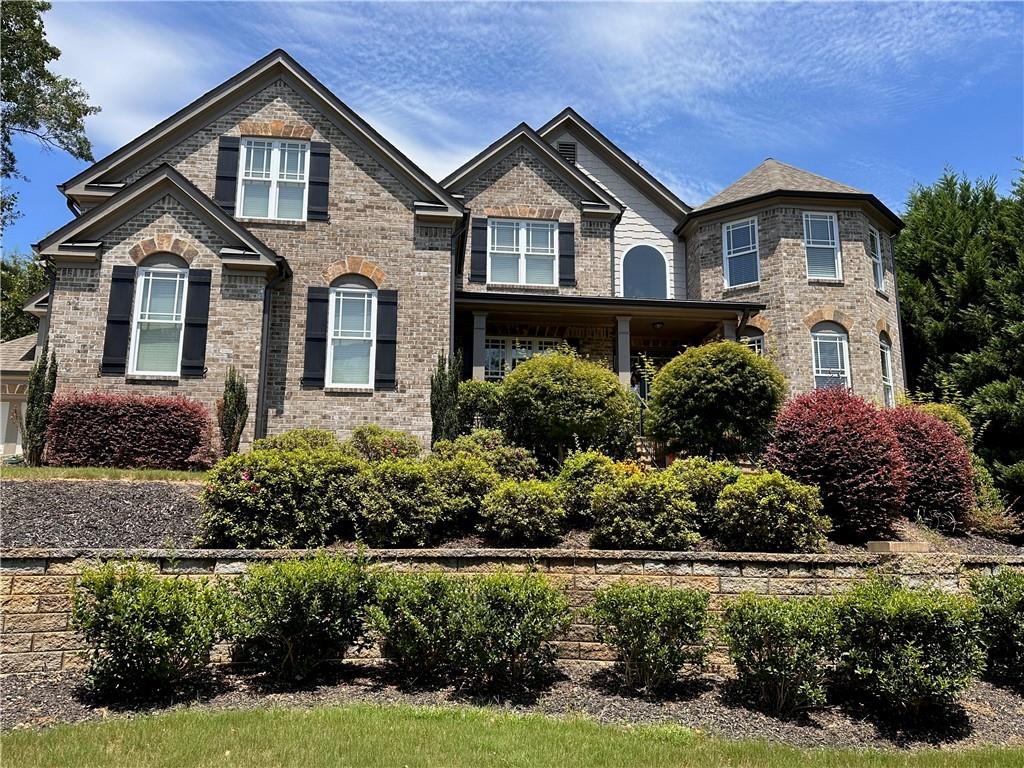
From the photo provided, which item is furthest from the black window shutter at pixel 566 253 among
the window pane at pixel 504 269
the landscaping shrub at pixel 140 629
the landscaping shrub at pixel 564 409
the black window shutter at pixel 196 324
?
the landscaping shrub at pixel 140 629

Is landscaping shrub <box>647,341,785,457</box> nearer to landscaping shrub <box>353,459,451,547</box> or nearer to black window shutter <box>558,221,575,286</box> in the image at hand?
landscaping shrub <box>353,459,451,547</box>

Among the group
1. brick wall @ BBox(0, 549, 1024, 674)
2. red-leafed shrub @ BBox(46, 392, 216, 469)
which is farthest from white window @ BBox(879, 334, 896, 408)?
red-leafed shrub @ BBox(46, 392, 216, 469)

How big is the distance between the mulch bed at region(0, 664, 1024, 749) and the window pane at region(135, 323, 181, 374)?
852cm

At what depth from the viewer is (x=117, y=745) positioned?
4824 millimetres

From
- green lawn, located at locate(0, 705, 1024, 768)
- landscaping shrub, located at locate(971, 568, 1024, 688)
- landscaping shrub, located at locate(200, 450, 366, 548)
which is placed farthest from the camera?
landscaping shrub, located at locate(200, 450, 366, 548)

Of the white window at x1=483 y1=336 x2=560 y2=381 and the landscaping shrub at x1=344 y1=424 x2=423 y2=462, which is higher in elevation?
the white window at x1=483 y1=336 x2=560 y2=381

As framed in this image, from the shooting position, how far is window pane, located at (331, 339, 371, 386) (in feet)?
50.0

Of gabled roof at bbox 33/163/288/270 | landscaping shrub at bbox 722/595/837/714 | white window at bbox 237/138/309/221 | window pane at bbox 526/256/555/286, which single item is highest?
white window at bbox 237/138/309/221

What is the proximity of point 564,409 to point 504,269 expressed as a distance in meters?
7.70

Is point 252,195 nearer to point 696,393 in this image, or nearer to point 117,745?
point 696,393

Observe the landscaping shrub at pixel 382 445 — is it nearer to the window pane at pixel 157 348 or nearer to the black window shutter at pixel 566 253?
the window pane at pixel 157 348

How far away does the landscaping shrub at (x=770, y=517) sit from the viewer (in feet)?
26.8

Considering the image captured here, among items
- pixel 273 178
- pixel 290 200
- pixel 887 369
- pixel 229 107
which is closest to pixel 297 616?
pixel 290 200

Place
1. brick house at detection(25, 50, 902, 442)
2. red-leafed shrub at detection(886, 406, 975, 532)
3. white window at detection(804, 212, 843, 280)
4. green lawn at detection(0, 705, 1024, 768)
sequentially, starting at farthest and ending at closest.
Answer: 1. white window at detection(804, 212, 843, 280)
2. brick house at detection(25, 50, 902, 442)
3. red-leafed shrub at detection(886, 406, 975, 532)
4. green lawn at detection(0, 705, 1024, 768)
